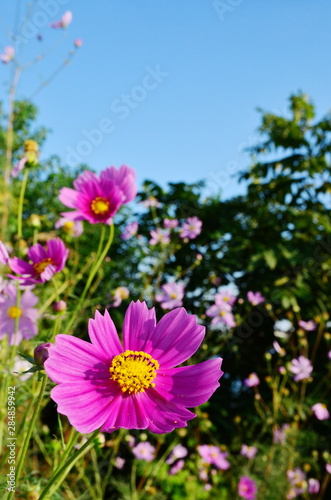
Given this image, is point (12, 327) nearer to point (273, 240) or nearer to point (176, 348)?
point (176, 348)

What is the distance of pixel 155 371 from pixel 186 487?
198 cm

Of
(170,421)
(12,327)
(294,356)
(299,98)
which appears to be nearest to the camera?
(170,421)

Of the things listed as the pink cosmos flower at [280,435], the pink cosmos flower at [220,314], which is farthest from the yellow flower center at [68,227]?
the pink cosmos flower at [280,435]

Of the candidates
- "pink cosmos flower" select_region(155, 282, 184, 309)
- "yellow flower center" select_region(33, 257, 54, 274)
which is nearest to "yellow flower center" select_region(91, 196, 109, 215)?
"yellow flower center" select_region(33, 257, 54, 274)

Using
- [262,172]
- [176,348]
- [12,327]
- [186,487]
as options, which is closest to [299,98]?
[262,172]

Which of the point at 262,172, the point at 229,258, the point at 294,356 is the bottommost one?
the point at 294,356

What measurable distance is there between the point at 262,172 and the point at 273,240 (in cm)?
55

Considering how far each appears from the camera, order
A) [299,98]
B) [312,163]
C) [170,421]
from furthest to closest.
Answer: [299,98]
[312,163]
[170,421]

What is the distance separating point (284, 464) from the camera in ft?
7.29

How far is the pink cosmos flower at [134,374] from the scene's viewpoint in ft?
1.24

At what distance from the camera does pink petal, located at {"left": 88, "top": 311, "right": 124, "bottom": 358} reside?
0.42 m

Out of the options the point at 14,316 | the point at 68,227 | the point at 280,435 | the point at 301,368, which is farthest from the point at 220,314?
the point at 14,316

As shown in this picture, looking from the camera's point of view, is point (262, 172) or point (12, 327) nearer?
point (12, 327)

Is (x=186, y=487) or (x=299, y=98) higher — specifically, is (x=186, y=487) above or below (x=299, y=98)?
below
